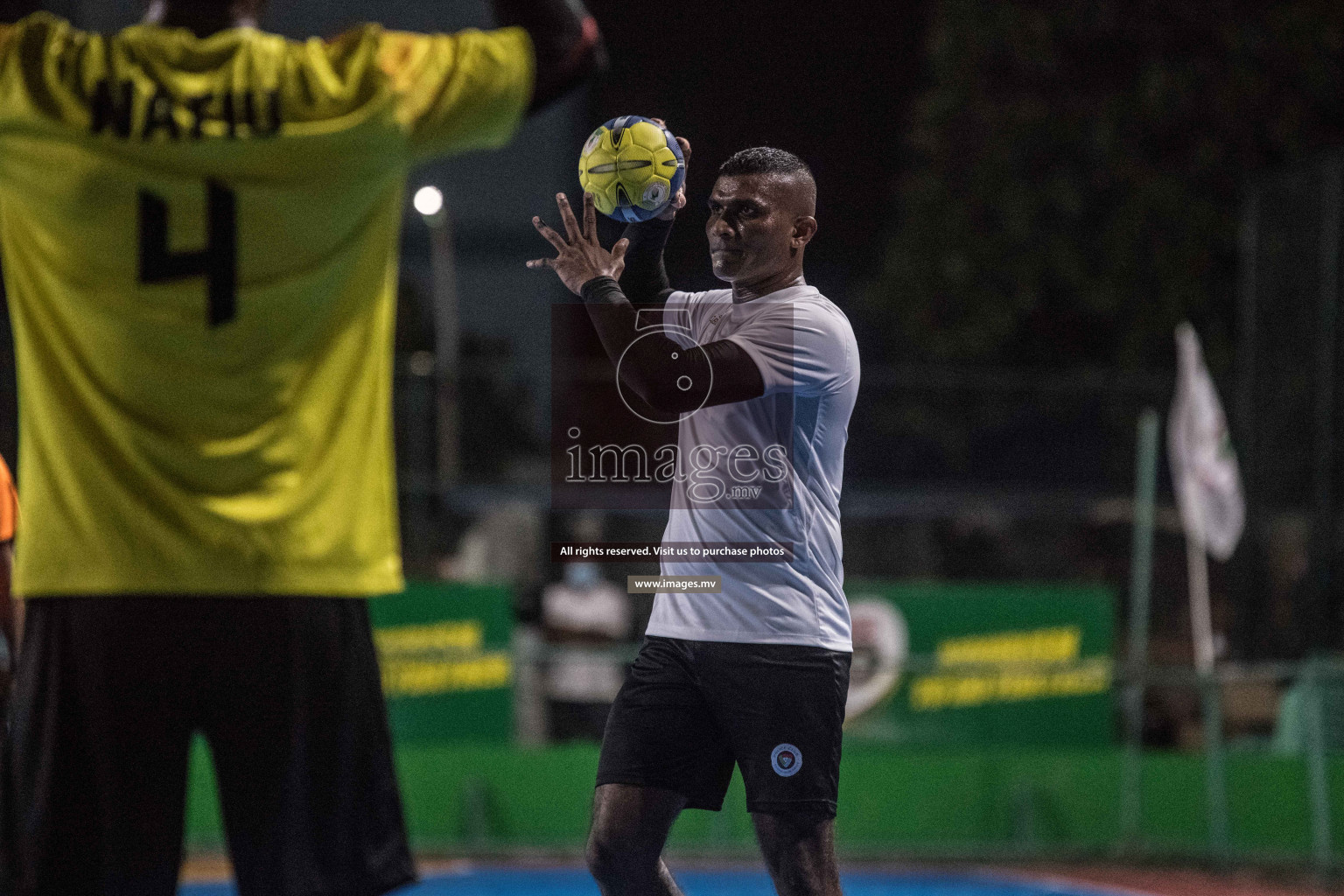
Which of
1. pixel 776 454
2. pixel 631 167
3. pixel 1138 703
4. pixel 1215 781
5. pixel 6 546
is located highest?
pixel 631 167

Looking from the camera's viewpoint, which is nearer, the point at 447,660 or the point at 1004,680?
the point at 447,660

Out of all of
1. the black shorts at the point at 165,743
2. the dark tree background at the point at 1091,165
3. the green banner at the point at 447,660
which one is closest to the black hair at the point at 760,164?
the black shorts at the point at 165,743

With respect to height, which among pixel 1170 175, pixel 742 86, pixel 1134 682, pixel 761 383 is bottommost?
pixel 1134 682

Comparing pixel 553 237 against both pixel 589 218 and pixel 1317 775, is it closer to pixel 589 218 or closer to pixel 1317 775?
pixel 589 218

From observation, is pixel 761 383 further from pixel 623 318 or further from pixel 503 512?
Result: pixel 503 512

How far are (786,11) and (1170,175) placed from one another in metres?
5.26

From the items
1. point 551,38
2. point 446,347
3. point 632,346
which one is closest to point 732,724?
point 632,346

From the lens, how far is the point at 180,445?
2.55 m

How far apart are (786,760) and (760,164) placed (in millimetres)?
1292

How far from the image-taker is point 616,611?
10.5 metres

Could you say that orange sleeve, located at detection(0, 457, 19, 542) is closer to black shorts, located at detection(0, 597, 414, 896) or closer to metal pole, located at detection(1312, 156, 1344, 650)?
black shorts, located at detection(0, 597, 414, 896)

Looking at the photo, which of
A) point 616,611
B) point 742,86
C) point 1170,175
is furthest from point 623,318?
point 1170,175

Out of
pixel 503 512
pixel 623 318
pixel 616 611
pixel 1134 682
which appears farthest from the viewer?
pixel 503 512

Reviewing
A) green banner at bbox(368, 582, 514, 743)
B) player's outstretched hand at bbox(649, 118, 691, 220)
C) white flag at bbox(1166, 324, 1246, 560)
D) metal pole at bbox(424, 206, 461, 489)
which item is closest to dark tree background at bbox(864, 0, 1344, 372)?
metal pole at bbox(424, 206, 461, 489)
